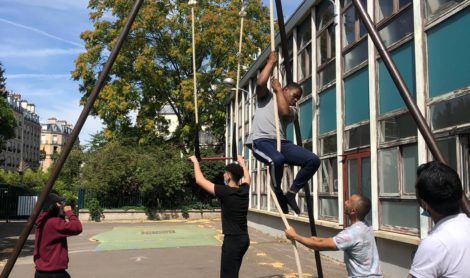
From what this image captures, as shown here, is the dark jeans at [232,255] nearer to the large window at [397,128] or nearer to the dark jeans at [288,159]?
the dark jeans at [288,159]

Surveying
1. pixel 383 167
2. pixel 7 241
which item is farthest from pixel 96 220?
pixel 383 167

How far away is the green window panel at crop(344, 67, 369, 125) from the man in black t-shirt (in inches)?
288

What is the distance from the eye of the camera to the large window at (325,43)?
582 inches

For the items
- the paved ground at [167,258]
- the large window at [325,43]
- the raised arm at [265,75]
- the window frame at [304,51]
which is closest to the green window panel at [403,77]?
the large window at [325,43]

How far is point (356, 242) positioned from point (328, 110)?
10874mm

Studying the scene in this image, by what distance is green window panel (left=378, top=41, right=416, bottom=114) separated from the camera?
1010 cm

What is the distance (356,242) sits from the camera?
14.0ft

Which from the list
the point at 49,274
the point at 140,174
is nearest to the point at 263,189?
the point at 140,174

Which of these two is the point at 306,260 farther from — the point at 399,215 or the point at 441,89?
the point at 441,89

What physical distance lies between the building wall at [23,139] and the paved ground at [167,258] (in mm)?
92186

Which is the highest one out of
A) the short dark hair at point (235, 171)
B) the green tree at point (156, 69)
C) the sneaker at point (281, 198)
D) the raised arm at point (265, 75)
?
the green tree at point (156, 69)

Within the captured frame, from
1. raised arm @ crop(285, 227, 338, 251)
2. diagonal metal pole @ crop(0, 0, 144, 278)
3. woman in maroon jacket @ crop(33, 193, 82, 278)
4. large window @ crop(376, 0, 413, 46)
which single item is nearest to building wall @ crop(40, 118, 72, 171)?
large window @ crop(376, 0, 413, 46)

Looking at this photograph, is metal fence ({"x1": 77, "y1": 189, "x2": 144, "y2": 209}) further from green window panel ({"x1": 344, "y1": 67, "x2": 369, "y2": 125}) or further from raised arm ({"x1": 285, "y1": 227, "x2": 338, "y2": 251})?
raised arm ({"x1": 285, "y1": 227, "x2": 338, "y2": 251})

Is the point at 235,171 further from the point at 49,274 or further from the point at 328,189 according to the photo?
the point at 328,189
